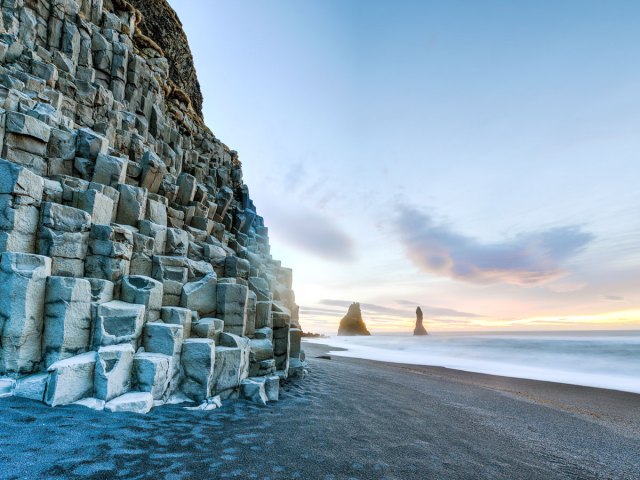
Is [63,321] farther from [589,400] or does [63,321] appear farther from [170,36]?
[170,36]

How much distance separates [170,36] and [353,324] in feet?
371

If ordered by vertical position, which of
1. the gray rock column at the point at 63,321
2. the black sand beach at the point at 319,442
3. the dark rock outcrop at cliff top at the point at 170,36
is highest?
the dark rock outcrop at cliff top at the point at 170,36

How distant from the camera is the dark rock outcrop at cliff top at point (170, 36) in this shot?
1170 inches

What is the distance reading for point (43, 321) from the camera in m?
7.11

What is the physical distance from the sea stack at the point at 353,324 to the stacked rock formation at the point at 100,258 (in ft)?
Answer: 381

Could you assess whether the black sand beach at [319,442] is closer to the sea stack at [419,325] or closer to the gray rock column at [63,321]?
the gray rock column at [63,321]

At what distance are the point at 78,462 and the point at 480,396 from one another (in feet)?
46.4

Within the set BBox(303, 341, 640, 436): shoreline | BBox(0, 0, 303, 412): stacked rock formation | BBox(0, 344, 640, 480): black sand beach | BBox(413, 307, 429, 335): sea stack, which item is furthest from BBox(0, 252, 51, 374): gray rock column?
BBox(413, 307, 429, 335): sea stack

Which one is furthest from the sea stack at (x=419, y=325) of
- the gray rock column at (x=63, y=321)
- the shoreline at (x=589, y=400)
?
the gray rock column at (x=63, y=321)

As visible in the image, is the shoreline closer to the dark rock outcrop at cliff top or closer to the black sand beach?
the black sand beach

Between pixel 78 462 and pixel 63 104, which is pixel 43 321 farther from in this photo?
pixel 63 104

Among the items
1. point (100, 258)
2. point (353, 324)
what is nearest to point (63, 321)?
point (100, 258)

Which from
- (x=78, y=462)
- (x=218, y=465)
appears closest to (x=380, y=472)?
(x=218, y=465)

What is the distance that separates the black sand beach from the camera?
4.97m
